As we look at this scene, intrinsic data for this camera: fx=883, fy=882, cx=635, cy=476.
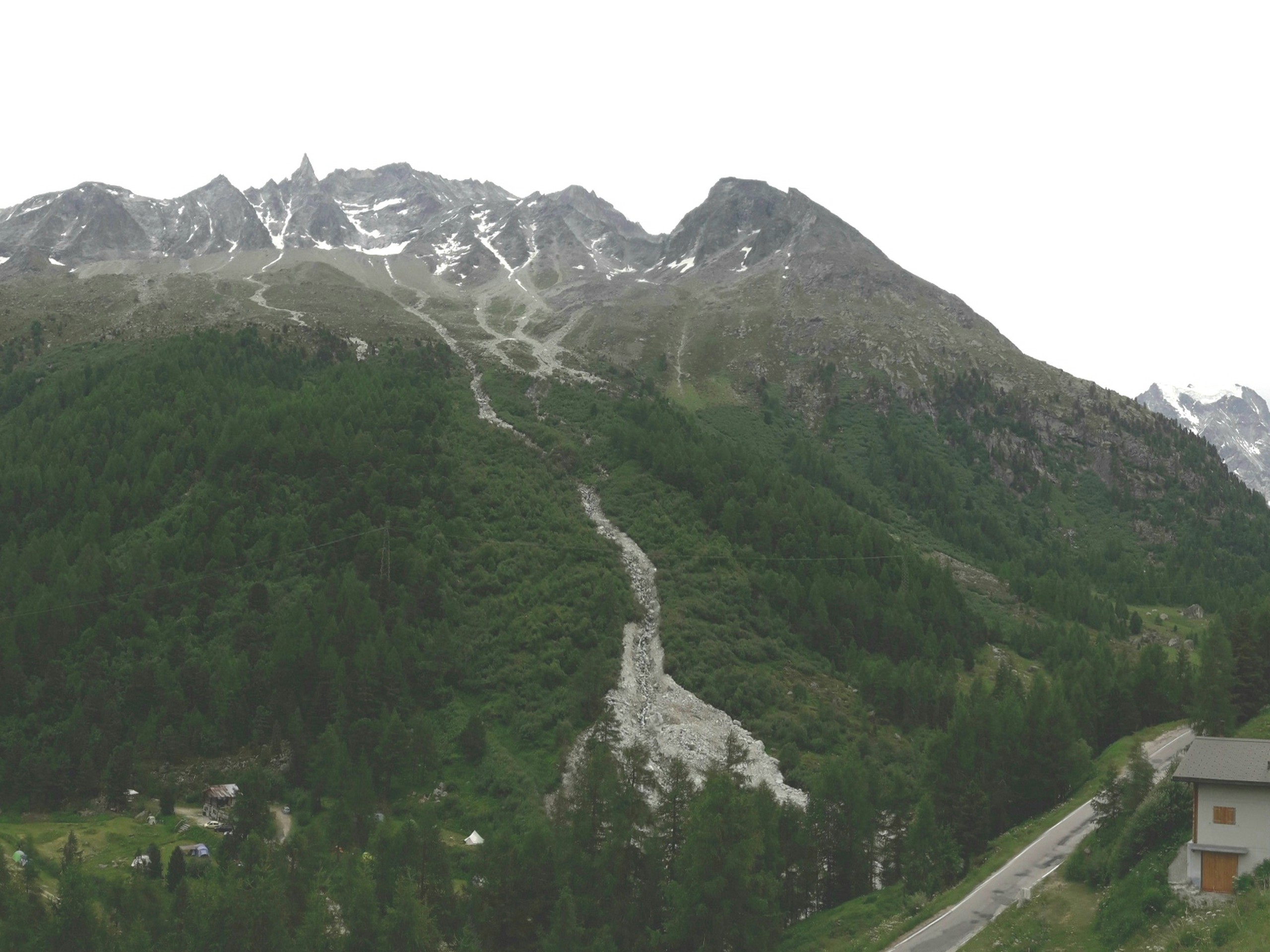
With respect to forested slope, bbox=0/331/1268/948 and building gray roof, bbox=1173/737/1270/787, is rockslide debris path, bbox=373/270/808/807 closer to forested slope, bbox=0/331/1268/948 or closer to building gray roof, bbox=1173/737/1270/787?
forested slope, bbox=0/331/1268/948

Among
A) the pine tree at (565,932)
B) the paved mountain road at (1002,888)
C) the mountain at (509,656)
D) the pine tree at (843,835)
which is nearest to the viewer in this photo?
the paved mountain road at (1002,888)

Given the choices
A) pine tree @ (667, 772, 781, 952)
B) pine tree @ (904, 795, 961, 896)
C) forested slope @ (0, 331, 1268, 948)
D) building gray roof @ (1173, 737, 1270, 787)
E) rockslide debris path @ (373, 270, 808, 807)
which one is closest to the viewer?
building gray roof @ (1173, 737, 1270, 787)

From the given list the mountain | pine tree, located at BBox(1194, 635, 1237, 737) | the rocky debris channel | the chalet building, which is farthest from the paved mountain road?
the rocky debris channel

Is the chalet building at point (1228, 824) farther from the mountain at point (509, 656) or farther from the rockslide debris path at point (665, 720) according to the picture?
the rockslide debris path at point (665, 720)

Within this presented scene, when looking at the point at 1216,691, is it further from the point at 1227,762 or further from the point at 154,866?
the point at 154,866

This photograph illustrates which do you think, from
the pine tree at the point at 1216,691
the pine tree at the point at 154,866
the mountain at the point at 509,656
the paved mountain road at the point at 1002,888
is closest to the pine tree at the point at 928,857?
the mountain at the point at 509,656
